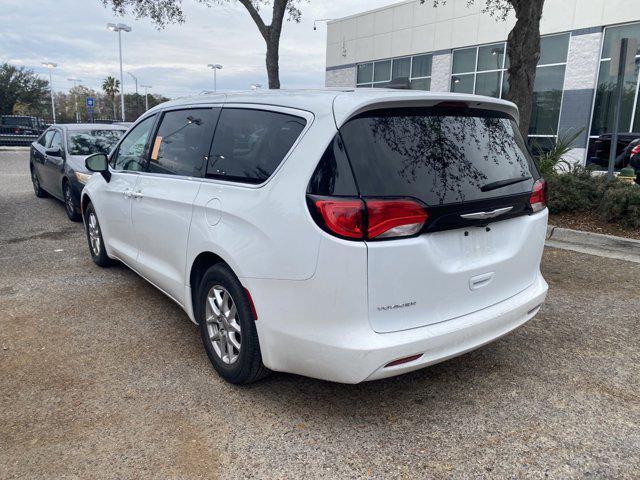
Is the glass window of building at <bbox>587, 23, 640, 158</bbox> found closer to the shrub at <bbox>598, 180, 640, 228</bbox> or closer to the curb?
the shrub at <bbox>598, 180, 640, 228</bbox>

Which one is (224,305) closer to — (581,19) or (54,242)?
(54,242)

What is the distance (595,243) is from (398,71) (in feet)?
57.0

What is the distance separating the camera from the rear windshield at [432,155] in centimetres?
244

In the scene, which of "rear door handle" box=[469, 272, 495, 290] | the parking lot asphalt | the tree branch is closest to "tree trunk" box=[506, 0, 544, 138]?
the parking lot asphalt

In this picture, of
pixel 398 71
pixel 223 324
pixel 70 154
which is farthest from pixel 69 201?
pixel 398 71

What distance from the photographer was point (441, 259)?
8.27ft

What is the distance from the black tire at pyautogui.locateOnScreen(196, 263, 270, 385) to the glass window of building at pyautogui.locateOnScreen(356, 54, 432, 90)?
18353 millimetres

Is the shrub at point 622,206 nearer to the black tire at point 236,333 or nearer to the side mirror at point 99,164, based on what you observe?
the black tire at point 236,333

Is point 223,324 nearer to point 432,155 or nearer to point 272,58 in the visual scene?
point 432,155

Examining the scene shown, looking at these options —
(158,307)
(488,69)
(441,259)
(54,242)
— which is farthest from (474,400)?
(488,69)

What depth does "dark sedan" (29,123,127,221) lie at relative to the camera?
7746mm

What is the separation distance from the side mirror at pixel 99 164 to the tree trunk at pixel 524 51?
5.70m

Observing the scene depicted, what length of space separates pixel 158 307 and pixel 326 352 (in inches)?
96.3

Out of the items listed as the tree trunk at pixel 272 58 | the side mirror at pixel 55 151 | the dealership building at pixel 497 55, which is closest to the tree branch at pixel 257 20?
the tree trunk at pixel 272 58
